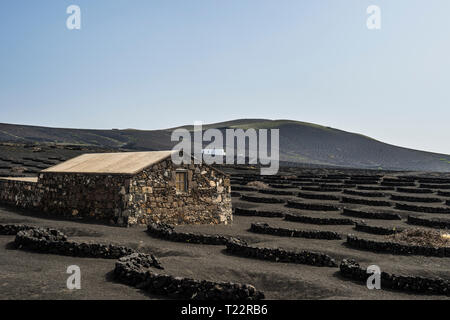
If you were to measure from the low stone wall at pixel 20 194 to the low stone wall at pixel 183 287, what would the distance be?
15468mm

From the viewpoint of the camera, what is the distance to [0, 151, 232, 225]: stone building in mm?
21844

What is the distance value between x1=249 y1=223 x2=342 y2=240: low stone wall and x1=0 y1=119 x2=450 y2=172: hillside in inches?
4234

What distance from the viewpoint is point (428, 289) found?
13250 millimetres

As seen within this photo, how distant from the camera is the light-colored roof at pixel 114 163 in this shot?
73.9ft

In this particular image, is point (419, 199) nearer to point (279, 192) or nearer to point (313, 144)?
point (279, 192)

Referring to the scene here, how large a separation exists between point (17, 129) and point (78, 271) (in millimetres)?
134266

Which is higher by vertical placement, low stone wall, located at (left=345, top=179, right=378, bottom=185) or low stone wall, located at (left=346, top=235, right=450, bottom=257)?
low stone wall, located at (left=345, top=179, right=378, bottom=185)

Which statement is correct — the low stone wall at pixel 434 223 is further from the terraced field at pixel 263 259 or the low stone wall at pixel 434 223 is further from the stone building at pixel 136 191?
the stone building at pixel 136 191

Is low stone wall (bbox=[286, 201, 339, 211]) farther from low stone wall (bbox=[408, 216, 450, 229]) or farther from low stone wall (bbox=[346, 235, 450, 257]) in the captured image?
low stone wall (bbox=[346, 235, 450, 257])

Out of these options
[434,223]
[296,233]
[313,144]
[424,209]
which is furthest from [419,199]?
[313,144]

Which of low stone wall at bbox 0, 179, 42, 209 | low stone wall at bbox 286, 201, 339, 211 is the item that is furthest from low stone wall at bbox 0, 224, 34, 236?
low stone wall at bbox 286, 201, 339, 211
